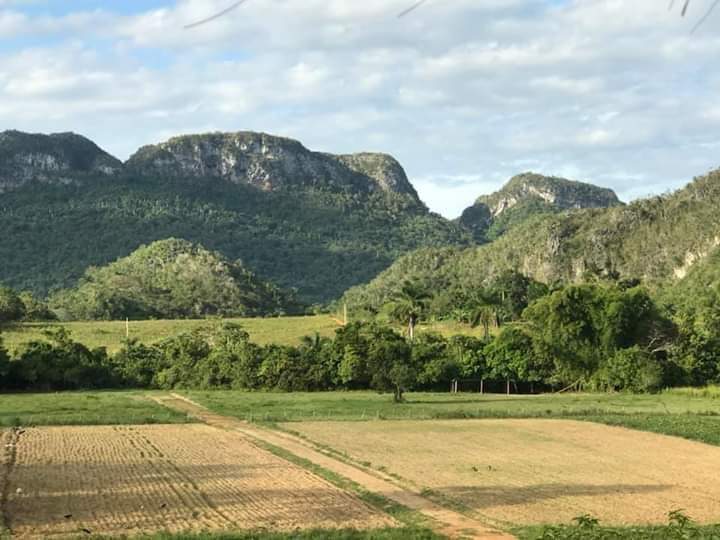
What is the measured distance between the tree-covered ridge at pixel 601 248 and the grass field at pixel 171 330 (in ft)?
57.5

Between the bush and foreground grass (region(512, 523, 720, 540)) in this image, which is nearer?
foreground grass (region(512, 523, 720, 540))

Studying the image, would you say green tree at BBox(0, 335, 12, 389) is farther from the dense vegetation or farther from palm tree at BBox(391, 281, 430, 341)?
palm tree at BBox(391, 281, 430, 341)

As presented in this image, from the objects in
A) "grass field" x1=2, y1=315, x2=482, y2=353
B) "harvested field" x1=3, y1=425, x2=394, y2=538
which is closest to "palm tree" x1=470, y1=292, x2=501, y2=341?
"grass field" x1=2, y1=315, x2=482, y2=353

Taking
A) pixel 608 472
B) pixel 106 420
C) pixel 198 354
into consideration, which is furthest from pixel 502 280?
pixel 608 472

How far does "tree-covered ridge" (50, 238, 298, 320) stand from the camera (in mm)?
125812

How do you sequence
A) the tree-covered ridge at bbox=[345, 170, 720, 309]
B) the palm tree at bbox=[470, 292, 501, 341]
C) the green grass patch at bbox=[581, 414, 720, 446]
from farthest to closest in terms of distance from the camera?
1. the tree-covered ridge at bbox=[345, 170, 720, 309]
2. the palm tree at bbox=[470, 292, 501, 341]
3. the green grass patch at bbox=[581, 414, 720, 446]

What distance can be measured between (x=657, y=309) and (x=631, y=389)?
34.9ft

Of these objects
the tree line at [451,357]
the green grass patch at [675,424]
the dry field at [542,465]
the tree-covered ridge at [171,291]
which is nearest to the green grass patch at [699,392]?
the tree line at [451,357]

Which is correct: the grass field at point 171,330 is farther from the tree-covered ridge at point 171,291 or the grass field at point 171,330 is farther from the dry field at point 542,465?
the dry field at point 542,465

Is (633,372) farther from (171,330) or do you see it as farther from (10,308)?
(10,308)

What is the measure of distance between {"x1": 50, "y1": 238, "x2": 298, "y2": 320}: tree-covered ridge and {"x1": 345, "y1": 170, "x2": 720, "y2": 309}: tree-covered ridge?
15.3 metres

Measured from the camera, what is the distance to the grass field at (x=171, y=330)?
3593 inches

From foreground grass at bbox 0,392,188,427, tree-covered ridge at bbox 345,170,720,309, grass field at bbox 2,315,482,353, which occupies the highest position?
tree-covered ridge at bbox 345,170,720,309

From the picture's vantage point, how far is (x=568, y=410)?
5616 cm
